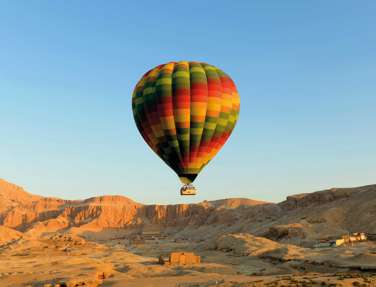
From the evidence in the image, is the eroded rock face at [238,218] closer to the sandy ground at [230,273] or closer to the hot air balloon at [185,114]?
the sandy ground at [230,273]

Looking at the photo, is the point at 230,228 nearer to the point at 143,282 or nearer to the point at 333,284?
the point at 143,282

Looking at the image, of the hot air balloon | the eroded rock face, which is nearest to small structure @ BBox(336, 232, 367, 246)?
the eroded rock face

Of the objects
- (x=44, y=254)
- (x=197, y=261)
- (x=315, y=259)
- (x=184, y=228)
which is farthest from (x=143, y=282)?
(x=184, y=228)

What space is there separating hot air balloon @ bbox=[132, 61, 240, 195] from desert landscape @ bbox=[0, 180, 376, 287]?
37.6 ft

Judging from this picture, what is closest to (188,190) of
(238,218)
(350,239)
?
(350,239)

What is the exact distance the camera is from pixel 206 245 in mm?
89000

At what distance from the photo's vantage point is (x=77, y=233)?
6142 inches

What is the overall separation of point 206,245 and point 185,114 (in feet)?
171

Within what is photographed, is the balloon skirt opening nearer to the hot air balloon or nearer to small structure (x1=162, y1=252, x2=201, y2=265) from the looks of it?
the hot air balloon

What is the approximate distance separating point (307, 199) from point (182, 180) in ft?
269

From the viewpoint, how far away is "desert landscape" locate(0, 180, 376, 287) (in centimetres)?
4050

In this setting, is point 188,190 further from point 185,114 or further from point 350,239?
point 350,239

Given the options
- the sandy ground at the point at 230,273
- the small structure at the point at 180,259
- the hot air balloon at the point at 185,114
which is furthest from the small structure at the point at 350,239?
the hot air balloon at the point at 185,114

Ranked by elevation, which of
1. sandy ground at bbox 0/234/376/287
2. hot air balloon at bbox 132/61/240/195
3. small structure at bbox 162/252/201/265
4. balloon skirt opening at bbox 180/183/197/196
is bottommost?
sandy ground at bbox 0/234/376/287
